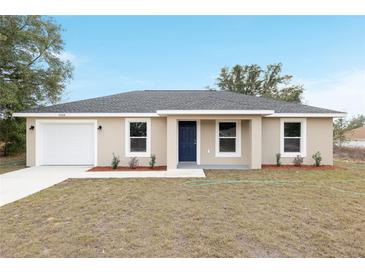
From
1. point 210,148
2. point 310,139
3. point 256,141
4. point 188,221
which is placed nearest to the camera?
point 188,221

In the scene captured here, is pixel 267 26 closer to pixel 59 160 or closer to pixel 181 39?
pixel 181 39

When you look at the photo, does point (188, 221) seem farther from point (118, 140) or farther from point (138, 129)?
point (118, 140)

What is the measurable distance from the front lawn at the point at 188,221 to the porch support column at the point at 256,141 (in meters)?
2.77

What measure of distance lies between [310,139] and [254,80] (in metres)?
23.3

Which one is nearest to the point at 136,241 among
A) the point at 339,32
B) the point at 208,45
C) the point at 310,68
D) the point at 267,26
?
the point at 267,26

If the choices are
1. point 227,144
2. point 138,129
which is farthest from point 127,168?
point 227,144

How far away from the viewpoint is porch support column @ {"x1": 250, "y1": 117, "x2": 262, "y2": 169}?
9758mm

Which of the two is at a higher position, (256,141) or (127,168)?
(256,141)

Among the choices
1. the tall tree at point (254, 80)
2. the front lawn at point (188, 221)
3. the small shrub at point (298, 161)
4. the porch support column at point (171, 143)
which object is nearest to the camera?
the front lawn at point (188, 221)

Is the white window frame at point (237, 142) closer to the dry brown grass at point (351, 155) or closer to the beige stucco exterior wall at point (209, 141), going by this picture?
the beige stucco exterior wall at point (209, 141)

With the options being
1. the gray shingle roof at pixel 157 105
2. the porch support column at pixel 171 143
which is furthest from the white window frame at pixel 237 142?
the porch support column at pixel 171 143

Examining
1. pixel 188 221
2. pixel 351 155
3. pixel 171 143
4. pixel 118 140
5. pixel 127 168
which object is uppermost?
pixel 118 140

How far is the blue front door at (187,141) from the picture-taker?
11172 mm

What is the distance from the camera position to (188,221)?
415cm
